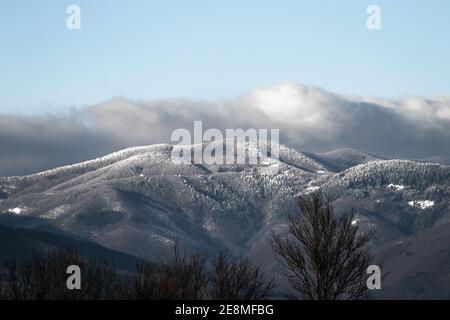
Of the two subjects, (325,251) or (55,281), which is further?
(55,281)

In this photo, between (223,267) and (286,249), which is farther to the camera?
(223,267)

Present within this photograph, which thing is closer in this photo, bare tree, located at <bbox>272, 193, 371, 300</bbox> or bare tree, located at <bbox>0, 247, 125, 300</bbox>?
bare tree, located at <bbox>272, 193, 371, 300</bbox>

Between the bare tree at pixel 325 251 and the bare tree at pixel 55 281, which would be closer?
the bare tree at pixel 325 251

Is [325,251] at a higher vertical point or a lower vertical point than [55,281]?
higher
